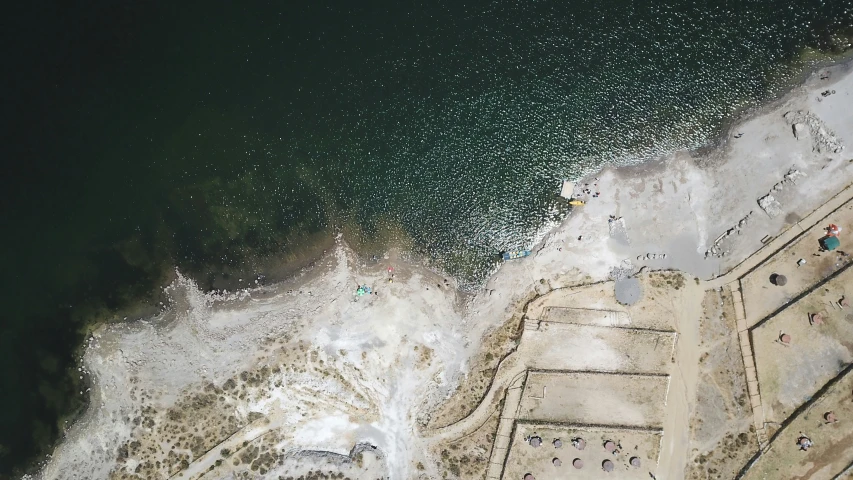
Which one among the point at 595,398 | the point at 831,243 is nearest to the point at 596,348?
the point at 595,398

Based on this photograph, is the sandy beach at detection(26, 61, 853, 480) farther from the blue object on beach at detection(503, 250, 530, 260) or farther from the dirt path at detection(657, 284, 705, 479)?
the blue object on beach at detection(503, 250, 530, 260)

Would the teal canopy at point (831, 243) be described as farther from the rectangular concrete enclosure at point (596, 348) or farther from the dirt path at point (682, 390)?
the rectangular concrete enclosure at point (596, 348)

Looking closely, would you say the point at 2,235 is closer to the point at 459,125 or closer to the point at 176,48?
the point at 176,48

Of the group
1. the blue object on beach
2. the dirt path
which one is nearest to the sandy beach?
the dirt path

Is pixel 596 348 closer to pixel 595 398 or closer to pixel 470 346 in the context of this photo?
pixel 595 398

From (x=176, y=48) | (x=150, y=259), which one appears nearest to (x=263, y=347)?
(x=150, y=259)

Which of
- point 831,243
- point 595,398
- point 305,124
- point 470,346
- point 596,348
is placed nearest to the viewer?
point 831,243

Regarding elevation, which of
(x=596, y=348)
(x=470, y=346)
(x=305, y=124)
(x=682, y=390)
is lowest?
(x=470, y=346)
